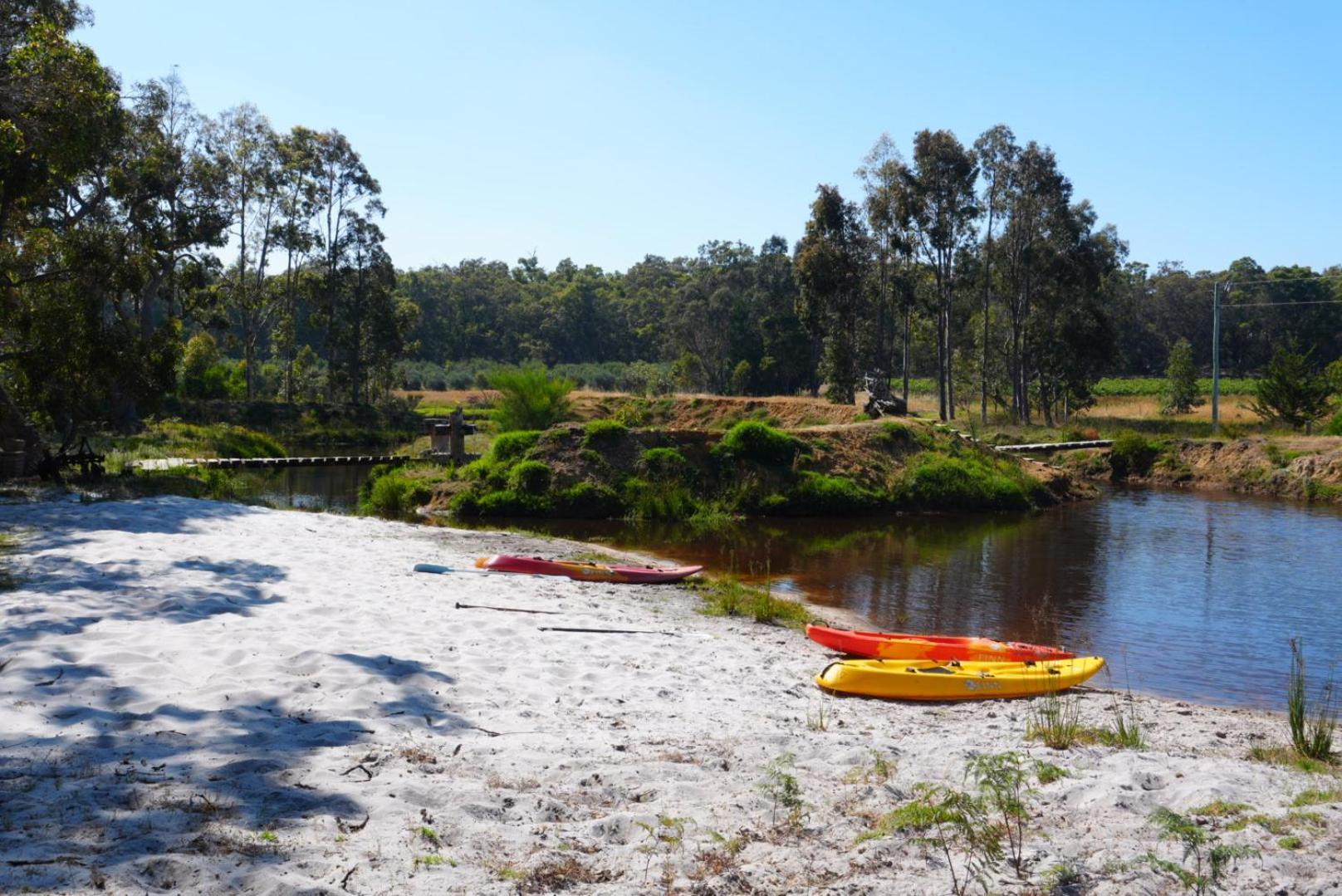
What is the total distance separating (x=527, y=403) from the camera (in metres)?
29.2

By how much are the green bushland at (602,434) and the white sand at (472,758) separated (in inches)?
557

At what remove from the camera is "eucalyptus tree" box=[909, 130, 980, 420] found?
140 ft

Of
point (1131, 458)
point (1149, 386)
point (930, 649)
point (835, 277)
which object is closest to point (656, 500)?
point (930, 649)

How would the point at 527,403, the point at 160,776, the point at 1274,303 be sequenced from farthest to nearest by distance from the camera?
the point at 1274,303 < the point at 527,403 < the point at 160,776

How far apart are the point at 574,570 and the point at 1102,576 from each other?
28.7 ft

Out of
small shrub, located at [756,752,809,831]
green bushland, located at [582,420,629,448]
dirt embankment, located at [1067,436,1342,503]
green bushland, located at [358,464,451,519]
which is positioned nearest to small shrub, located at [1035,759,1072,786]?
small shrub, located at [756,752,809,831]

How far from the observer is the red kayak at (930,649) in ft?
30.7

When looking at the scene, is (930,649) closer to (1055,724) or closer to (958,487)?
(1055,724)

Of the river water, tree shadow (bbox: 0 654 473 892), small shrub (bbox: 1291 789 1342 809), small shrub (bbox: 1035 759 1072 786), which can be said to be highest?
tree shadow (bbox: 0 654 473 892)

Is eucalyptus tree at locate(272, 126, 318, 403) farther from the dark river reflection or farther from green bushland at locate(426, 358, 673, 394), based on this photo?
the dark river reflection

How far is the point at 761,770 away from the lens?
18.5 ft

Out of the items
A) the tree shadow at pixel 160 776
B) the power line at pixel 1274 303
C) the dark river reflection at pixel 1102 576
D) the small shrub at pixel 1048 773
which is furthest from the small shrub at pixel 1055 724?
the power line at pixel 1274 303

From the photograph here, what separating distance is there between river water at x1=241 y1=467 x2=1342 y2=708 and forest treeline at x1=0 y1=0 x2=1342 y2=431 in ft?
23.5

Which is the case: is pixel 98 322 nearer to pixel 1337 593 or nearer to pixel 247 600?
pixel 247 600
